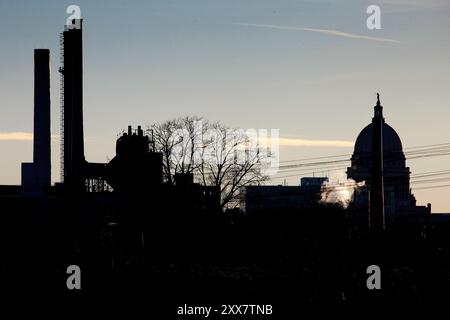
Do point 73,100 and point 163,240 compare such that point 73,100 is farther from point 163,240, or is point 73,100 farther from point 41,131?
point 163,240

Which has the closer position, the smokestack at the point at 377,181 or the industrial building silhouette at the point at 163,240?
the industrial building silhouette at the point at 163,240

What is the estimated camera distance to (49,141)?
196 ft

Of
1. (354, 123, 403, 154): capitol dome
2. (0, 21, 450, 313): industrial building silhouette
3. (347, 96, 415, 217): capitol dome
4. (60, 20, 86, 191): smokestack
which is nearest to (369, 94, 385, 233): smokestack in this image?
(0, 21, 450, 313): industrial building silhouette

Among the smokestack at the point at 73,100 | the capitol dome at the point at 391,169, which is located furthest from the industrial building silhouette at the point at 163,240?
the capitol dome at the point at 391,169

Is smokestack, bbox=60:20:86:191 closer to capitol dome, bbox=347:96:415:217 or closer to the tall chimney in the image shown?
the tall chimney

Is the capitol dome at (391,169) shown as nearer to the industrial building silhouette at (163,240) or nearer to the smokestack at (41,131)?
the industrial building silhouette at (163,240)

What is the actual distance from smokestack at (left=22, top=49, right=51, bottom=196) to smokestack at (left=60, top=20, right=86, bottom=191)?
3.04m

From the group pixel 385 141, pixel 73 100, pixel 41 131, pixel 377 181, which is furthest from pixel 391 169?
pixel 377 181

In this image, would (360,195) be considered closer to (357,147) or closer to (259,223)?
(357,147)

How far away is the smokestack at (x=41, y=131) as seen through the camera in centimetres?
5838

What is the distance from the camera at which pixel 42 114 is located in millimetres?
58625

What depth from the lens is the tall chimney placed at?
192ft

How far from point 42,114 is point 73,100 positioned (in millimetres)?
5093
